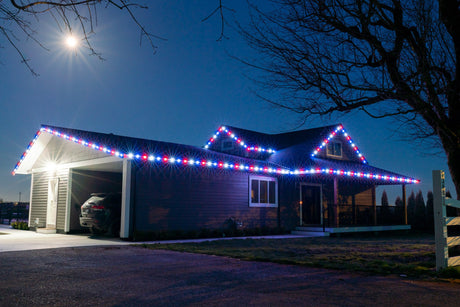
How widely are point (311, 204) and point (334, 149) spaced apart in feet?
11.2

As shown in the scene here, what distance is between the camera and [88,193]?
17.6m

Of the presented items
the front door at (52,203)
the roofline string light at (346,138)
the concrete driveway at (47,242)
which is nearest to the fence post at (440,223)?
the concrete driveway at (47,242)

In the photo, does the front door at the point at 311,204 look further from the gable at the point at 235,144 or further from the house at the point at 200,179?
the gable at the point at 235,144

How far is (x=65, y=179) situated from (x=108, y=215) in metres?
4.09

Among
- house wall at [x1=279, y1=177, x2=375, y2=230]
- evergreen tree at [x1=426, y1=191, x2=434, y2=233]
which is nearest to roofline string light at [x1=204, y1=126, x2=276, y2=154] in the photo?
house wall at [x1=279, y1=177, x2=375, y2=230]

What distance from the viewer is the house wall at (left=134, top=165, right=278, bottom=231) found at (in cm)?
1422

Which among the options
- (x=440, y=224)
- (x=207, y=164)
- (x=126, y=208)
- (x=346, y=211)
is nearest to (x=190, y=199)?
(x=207, y=164)

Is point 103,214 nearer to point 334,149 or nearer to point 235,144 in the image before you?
point 235,144

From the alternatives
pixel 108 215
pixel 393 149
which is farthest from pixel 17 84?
pixel 393 149

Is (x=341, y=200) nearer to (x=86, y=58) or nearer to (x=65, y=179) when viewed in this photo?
(x=65, y=179)

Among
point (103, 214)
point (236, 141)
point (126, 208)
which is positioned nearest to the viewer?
point (126, 208)

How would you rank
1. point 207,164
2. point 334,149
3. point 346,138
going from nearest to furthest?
point 207,164 < point 334,149 < point 346,138

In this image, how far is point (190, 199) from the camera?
1556 centimetres

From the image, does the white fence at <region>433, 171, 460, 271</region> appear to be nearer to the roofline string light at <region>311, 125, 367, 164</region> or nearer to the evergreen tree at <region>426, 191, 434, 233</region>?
the roofline string light at <region>311, 125, 367, 164</region>
